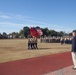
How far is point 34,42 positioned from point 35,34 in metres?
3.47

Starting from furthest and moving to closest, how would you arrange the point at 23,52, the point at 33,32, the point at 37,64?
the point at 33,32
the point at 23,52
the point at 37,64

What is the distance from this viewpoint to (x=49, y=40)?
5172 centimetres

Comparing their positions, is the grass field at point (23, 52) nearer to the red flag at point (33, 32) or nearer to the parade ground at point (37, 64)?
the parade ground at point (37, 64)

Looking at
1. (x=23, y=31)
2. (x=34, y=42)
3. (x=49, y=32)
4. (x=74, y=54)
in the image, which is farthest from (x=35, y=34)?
(x=23, y=31)

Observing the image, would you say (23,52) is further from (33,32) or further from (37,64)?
(33,32)

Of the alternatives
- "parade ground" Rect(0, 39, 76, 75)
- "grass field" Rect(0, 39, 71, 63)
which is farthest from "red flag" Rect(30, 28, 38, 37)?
"parade ground" Rect(0, 39, 76, 75)

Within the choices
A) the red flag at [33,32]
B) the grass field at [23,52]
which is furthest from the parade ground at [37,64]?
the red flag at [33,32]

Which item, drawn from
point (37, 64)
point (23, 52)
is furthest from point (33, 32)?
point (37, 64)

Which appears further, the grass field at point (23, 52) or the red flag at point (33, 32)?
the red flag at point (33, 32)

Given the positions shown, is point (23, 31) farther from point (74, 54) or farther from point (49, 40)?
point (74, 54)

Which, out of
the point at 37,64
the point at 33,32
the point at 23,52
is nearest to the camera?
the point at 37,64

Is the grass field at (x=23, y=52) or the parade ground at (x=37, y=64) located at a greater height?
the grass field at (x=23, y=52)

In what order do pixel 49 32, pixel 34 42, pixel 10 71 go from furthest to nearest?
pixel 49 32
pixel 34 42
pixel 10 71

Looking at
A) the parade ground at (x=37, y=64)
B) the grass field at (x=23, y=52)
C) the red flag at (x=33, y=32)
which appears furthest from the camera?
the red flag at (x=33, y=32)
